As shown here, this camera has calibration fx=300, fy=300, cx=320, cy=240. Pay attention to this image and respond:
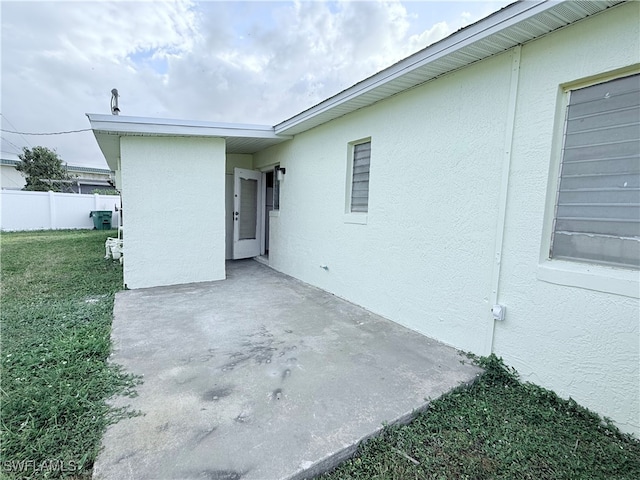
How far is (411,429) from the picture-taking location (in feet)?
6.91

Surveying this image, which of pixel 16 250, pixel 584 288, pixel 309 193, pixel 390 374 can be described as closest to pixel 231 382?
pixel 390 374

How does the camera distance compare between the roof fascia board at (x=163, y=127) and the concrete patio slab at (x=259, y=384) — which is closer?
the concrete patio slab at (x=259, y=384)

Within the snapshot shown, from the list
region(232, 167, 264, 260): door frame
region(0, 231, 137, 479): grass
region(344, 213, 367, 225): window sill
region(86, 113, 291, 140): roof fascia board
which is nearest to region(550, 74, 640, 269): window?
region(344, 213, 367, 225): window sill

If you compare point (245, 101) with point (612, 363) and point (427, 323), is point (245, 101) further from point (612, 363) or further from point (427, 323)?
point (612, 363)

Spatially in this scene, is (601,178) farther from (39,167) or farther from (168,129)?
(39,167)

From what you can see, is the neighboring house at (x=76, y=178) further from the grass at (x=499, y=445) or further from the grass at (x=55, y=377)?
the grass at (x=499, y=445)

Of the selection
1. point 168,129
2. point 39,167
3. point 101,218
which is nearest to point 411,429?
point 168,129

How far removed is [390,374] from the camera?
2773 millimetres

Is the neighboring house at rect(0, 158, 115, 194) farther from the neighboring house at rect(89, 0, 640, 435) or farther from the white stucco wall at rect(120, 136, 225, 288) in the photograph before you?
the neighboring house at rect(89, 0, 640, 435)

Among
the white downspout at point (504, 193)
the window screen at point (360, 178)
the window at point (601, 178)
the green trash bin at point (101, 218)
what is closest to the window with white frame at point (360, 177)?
the window screen at point (360, 178)

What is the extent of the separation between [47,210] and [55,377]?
705 inches

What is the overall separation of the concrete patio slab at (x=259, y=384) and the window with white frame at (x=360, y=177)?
66.9 inches

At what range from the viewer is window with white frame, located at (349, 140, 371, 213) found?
4820mm

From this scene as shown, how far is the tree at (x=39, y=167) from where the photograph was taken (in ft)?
66.2
